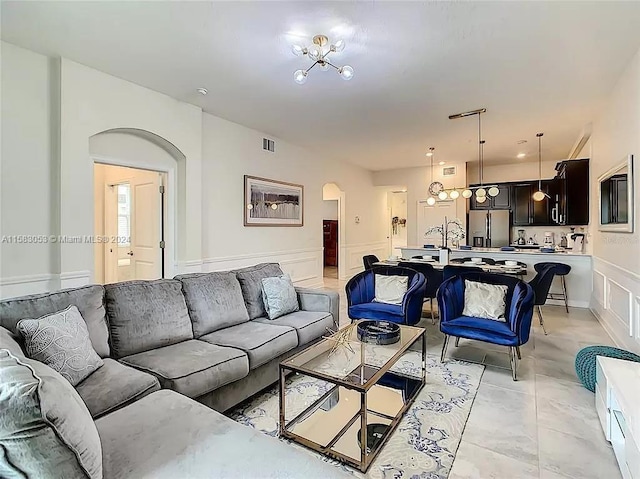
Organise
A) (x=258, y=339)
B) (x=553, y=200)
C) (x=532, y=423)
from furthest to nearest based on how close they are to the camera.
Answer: (x=553, y=200)
(x=258, y=339)
(x=532, y=423)

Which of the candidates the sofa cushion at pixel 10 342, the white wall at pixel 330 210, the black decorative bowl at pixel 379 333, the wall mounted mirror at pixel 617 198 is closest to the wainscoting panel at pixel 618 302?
the wall mounted mirror at pixel 617 198

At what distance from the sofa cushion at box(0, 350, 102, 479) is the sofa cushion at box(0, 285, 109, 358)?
40.4 inches

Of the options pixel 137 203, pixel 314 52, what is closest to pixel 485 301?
pixel 314 52

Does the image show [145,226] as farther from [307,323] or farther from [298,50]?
[298,50]

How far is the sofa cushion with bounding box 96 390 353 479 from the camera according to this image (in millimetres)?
1216

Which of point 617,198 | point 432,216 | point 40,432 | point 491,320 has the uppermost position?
point 432,216

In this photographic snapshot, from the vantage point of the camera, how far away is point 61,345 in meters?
1.85

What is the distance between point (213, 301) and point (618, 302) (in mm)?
4336

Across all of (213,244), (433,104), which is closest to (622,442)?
(433,104)

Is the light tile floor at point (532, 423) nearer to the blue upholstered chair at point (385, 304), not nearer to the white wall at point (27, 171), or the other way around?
the blue upholstered chair at point (385, 304)

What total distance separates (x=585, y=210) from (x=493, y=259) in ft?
5.52

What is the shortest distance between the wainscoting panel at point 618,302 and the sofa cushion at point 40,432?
4138 millimetres

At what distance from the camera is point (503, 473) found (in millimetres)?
1850

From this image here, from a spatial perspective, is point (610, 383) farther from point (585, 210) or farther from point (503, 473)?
point (585, 210)
